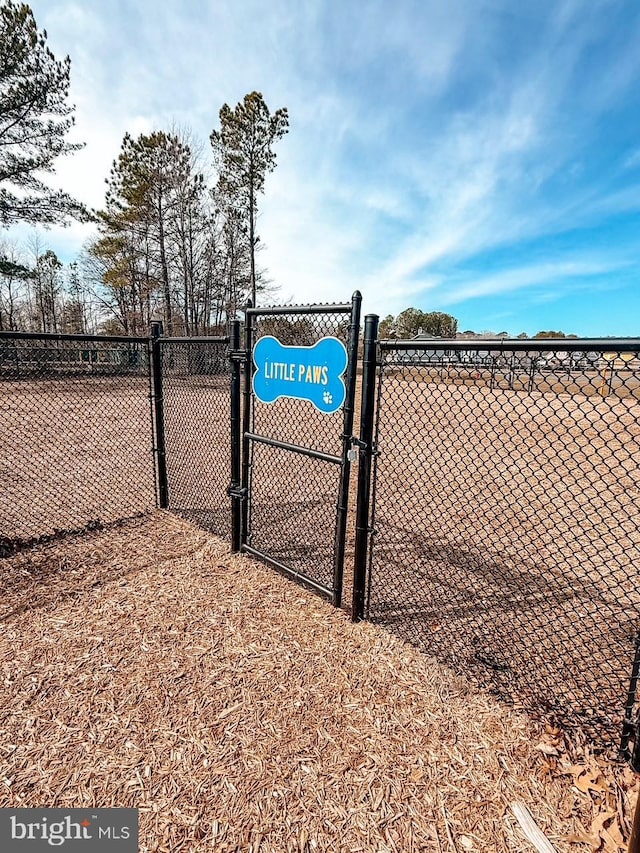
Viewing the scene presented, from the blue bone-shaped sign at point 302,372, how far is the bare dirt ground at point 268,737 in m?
1.40

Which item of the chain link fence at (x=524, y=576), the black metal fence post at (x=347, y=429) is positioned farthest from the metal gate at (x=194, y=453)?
the chain link fence at (x=524, y=576)

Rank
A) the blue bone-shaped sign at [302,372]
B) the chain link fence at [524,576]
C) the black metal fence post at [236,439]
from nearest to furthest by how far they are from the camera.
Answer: the chain link fence at [524,576] < the blue bone-shaped sign at [302,372] < the black metal fence post at [236,439]

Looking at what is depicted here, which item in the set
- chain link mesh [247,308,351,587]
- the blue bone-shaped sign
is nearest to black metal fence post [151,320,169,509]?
chain link mesh [247,308,351,587]

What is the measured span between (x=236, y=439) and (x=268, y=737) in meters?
1.95

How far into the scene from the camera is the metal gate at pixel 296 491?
2418 mm

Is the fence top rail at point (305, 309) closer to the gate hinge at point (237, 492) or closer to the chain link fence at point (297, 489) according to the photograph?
the chain link fence at point (297, 489)

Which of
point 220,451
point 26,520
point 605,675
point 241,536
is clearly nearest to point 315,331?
point 241,536

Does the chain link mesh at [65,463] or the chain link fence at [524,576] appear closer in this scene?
the chain link fence at [524,576]

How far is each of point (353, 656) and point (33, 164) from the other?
60.7ft

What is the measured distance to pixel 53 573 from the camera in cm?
297

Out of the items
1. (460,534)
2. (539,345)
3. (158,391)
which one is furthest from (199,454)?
(539,345)

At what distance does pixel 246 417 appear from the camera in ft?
10.3

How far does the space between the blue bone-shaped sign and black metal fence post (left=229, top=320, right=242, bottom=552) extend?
0.65 feet

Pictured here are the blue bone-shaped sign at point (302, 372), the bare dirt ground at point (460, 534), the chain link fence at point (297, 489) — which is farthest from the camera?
the chain link fence at point (297, 489)
